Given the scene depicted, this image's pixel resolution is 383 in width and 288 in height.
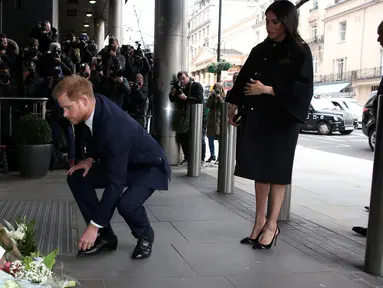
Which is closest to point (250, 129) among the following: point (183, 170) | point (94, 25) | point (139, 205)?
point (139, 205)

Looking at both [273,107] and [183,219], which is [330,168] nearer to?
[183,219]

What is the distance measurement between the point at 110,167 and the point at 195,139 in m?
4.77

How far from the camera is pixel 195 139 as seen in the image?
8172 millimetres

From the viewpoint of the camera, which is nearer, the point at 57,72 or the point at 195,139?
the point at 195,139

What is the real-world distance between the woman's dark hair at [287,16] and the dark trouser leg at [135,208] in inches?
67.6

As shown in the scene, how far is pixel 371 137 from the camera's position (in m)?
14.1

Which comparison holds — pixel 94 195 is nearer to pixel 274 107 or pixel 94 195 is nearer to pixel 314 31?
pixel 274 107

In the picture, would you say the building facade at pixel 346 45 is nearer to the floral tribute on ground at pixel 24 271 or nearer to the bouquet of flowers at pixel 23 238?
the bouquet of flowers at pixel 23 238

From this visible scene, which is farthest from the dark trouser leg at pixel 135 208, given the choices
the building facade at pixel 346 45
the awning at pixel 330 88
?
the awning at pixel 330 88

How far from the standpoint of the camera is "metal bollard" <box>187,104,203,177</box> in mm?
8109

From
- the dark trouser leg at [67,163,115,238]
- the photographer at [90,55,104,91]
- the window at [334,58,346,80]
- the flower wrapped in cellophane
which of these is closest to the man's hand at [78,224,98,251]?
the dark trouser leg at [67,163,115,238]

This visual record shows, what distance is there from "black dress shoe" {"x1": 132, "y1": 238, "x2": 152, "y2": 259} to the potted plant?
4156 mm

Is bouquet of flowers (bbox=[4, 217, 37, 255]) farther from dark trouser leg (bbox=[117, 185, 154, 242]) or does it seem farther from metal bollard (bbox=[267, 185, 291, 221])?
metal bollard (bbox=[267, 185, 291, 221])

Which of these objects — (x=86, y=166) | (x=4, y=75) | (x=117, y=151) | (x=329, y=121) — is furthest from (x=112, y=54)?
(x=329, y=121)
